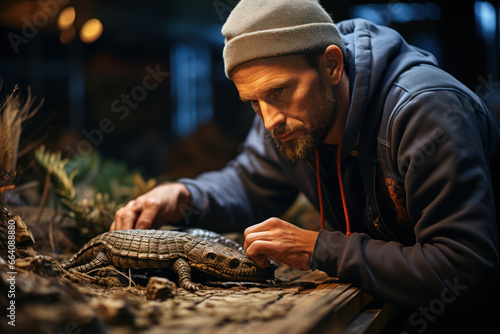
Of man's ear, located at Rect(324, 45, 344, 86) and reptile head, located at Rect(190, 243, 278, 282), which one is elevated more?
man's ear, located at Rect(324, 45, 344, 86)

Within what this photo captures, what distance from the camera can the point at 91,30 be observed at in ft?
10.0

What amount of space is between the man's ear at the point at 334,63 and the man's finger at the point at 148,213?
0.92 metres

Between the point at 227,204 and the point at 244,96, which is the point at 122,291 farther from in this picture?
the point at 227,204

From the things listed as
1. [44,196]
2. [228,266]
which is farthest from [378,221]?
[44,196]

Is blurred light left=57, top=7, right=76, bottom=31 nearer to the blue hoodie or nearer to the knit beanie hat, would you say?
the knit beanie hat

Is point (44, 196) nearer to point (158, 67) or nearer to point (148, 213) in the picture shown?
point (148, 213)

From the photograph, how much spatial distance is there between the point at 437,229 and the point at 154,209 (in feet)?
3.80

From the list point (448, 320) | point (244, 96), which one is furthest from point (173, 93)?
point (448, 320)

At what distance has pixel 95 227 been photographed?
2254 mm

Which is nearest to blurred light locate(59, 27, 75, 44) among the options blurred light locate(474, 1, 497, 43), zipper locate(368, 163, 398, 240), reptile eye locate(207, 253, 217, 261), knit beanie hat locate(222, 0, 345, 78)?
knit beanie hat locate(222, 0, 345, 78)

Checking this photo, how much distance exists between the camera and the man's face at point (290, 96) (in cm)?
150

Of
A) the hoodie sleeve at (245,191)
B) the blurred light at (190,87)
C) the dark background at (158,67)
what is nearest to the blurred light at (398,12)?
the dark background at (158,67)

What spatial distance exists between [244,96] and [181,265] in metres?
0.65

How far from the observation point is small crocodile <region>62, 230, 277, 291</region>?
4.79 ft
